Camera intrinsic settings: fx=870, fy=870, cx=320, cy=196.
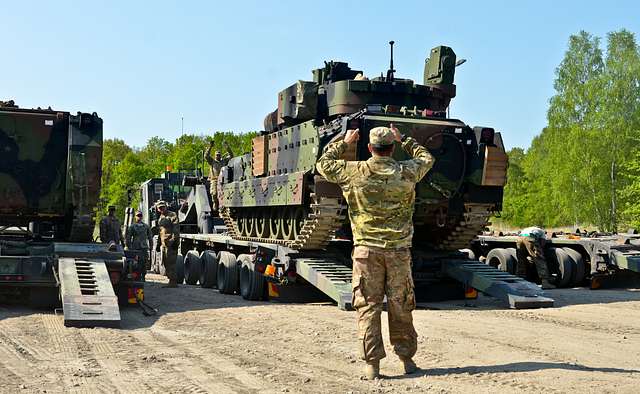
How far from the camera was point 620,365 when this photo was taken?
782cm

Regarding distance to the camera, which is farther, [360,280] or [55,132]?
[55,132]

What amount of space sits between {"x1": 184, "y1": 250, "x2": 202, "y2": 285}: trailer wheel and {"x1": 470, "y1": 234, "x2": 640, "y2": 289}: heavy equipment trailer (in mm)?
5906

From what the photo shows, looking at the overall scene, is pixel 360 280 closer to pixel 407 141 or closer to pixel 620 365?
pixel 407 141

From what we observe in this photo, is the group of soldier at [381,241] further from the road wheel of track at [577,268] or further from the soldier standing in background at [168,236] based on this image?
the soldier standing in background at [168,236]

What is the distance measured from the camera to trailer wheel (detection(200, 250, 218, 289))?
17.8 metres

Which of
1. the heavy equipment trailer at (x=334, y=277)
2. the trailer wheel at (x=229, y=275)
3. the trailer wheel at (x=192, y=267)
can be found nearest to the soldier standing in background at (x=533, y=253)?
the heavy equipment trailer at (x=334, y=277)

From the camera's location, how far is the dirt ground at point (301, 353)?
682cm

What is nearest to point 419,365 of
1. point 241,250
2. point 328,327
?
point 328,327

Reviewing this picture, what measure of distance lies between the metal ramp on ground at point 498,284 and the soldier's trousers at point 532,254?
148 inches

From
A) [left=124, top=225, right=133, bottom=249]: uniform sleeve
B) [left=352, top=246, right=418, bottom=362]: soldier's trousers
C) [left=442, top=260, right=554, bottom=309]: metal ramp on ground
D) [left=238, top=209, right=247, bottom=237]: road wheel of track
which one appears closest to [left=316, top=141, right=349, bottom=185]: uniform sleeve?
[left=352, top=246, right=418, bottom=362]: soldier's trousers

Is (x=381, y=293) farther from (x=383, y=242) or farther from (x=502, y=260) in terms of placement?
(x=502, y=260)

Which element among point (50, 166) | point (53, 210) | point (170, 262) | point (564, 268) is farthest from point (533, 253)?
point (50, 166)

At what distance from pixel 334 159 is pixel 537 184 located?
55.4 metres

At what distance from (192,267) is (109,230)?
212cm
